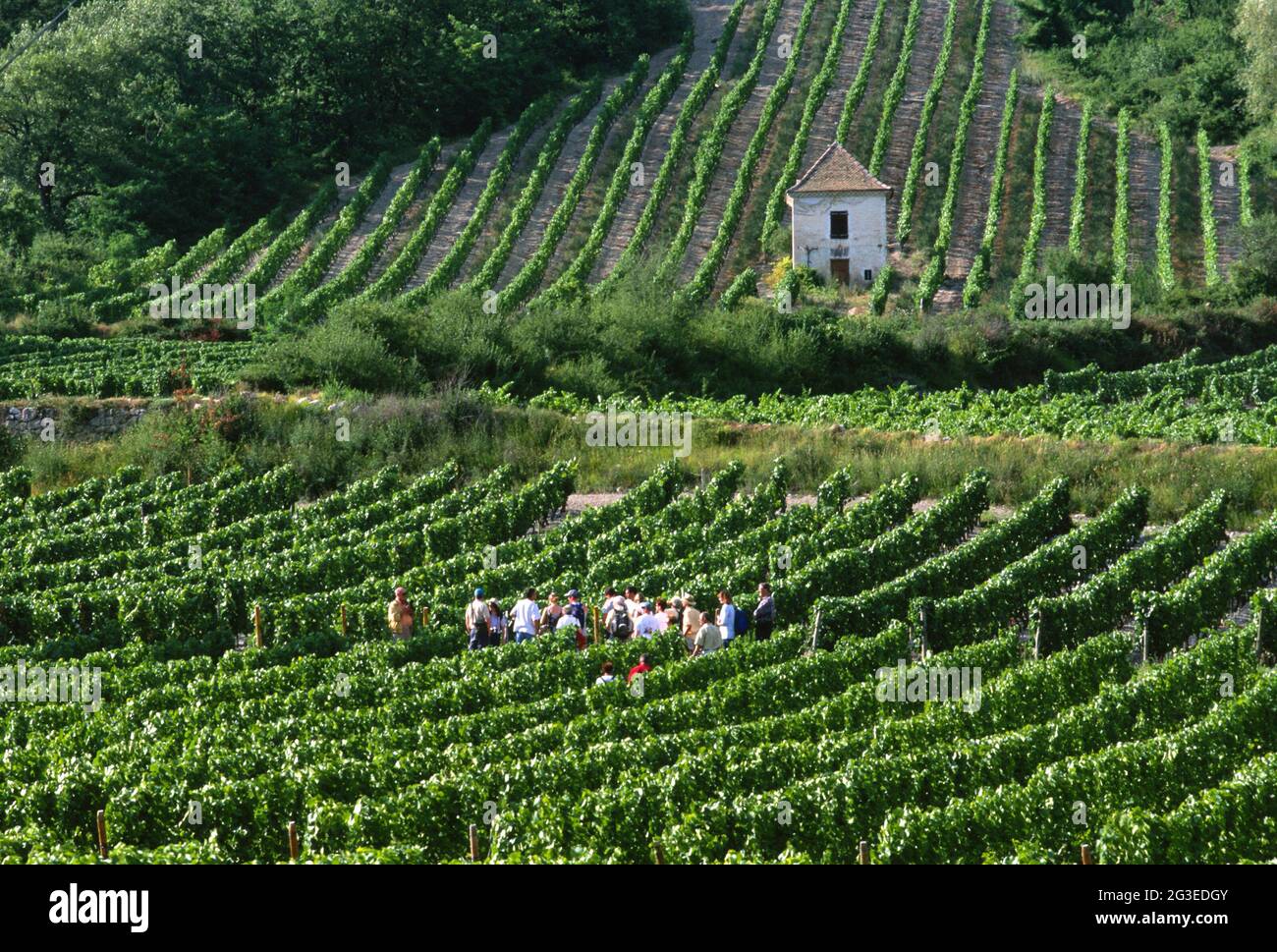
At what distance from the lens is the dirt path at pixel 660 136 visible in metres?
57.7

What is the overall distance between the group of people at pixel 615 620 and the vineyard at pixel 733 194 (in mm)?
22960

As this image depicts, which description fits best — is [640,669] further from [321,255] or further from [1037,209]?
[1037,209]

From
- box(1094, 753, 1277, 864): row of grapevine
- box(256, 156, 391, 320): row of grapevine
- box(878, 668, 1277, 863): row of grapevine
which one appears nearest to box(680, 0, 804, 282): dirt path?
box(256, 156, 391, 320): row of grapevine

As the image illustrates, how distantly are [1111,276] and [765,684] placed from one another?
37306mm

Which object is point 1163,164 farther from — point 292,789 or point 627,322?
point 292,789

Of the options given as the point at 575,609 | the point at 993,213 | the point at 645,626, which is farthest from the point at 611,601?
the point at 993,213

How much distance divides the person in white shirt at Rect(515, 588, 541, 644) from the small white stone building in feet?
110

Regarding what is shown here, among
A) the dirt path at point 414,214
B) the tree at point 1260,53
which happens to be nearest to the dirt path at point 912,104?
the tree at point 1260,53

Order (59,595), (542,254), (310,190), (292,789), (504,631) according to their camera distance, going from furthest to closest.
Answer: (310,190) → (542,254) → (59,595) → (504,631) → (292,789)

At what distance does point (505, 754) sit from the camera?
16.9 metres

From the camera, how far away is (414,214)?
6109 cm

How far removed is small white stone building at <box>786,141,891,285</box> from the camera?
54469 mm

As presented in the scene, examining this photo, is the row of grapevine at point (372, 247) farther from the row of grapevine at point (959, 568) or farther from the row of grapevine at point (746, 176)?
the row of grapevine at point (959, 568)
